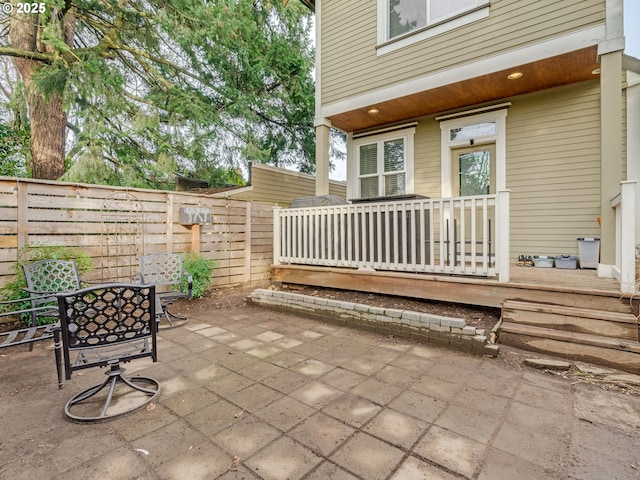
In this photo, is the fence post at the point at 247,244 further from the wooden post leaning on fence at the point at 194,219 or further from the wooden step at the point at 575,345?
the wooden step at the point at 575,345

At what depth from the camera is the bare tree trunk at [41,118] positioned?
20.5 feet

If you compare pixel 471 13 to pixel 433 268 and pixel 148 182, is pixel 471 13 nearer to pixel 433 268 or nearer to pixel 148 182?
pixel 433 268

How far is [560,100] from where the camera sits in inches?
202

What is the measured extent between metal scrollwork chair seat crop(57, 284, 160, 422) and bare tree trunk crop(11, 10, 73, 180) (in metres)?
6.12

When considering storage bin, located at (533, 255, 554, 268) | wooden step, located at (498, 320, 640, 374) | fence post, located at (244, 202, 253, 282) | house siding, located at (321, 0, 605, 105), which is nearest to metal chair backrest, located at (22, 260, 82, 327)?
fence post, located at (244, 202, 253, 282)

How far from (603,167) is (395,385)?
12.8ft

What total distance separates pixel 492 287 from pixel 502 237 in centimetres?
59

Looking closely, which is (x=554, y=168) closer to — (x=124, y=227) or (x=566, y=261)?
(x=566, y=261)

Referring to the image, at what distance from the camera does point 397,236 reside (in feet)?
14.4

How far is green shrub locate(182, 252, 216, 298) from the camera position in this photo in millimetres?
5312

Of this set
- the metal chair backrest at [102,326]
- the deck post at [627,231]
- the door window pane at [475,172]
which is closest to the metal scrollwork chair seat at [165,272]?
the metal chair backrest at [102,326]

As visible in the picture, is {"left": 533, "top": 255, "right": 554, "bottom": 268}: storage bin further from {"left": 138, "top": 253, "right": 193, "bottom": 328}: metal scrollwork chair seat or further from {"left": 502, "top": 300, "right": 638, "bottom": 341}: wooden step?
{"left": 138, "top": 253, "right": 193, "bottom": 328}: metal scrollwork chair seat

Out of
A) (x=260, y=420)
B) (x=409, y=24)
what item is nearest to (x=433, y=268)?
(x=260, y=420)

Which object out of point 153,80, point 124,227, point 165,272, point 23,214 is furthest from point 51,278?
point 153,80
